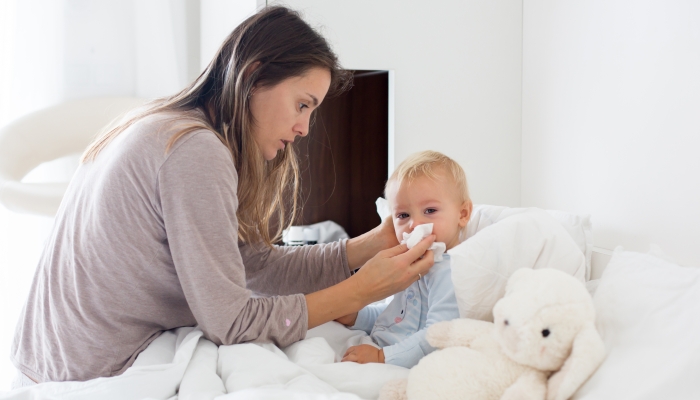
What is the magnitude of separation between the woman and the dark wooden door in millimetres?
1276

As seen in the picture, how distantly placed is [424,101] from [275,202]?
2.95 feet

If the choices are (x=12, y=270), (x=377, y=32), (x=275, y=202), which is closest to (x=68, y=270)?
(x=275, y=202)

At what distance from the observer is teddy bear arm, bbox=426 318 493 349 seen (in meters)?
0.91

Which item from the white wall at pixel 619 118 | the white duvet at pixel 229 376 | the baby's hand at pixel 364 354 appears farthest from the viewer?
the white wall at pixel 619 118

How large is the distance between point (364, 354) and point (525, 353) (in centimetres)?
40

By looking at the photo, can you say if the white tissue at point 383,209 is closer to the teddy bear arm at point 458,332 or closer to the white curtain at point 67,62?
the teddy bear arm at point 458,332

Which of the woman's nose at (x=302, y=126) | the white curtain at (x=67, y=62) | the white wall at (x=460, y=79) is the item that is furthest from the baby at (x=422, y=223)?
the white curtain at (x=67, y=62)

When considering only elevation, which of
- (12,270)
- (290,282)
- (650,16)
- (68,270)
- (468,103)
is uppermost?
(650,16)

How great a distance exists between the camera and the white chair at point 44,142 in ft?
6.29

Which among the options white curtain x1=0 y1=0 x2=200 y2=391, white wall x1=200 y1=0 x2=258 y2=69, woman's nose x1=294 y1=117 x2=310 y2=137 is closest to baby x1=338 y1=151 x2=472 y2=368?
woman's nose x1=294 y1=117 x2=310 y2=137

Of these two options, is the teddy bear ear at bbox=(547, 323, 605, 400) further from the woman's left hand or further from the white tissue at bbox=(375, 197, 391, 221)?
the white tissue at bbox=(375, 197, 391, 221)

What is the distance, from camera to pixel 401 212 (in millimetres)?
1334

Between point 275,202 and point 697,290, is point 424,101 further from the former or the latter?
point 697,290

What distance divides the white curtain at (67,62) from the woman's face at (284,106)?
66.0 inches
